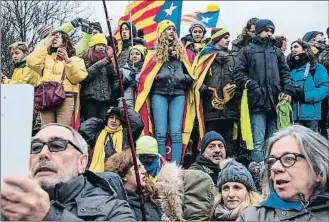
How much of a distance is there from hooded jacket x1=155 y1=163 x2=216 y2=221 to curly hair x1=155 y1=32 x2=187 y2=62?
3.50 metres

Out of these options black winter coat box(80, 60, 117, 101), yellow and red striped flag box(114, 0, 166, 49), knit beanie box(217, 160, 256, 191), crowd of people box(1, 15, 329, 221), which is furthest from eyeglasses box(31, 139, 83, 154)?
yellow and red striped flag box(114, 0, 166, 49)

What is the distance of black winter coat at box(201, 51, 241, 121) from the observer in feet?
32.2

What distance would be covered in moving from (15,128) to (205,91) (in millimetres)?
6919

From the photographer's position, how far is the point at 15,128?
3.00 m

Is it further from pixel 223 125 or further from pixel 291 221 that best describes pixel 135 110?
pixel 291 221

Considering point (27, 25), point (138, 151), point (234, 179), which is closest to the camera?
point (234, 179)

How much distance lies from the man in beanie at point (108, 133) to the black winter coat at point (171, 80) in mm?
750

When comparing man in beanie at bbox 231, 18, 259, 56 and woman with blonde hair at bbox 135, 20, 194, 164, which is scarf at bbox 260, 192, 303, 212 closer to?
woman with blonde hair at bbox 135, 20, 194, 164

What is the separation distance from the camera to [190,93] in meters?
9.84

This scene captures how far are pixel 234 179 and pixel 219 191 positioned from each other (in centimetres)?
22

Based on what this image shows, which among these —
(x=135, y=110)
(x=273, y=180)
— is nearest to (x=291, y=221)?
(x=273, y=180)

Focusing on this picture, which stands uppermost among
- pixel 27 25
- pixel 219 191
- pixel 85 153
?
pixel 27 25

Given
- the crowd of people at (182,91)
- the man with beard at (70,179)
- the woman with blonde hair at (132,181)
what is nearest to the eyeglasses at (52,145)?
the man with beard at (70,179)

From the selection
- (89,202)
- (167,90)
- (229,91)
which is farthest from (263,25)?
(89,202)
